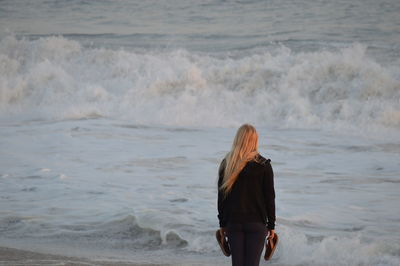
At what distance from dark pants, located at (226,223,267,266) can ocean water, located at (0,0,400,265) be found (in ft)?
7.68

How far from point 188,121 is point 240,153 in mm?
12416

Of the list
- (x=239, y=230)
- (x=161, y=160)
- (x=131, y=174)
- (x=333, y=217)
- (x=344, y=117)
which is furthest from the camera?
(x=344, y=117)

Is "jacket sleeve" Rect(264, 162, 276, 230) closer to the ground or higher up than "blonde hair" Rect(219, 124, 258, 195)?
closer to the ground

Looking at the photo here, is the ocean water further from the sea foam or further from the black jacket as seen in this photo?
the black jacket

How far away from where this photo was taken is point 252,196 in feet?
15.1

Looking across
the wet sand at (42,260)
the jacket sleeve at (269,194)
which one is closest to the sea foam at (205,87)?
the wet sand at (42,260)

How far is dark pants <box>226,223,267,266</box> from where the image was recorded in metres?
4.57

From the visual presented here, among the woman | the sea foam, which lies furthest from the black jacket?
the sea foam

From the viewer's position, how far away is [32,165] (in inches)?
464

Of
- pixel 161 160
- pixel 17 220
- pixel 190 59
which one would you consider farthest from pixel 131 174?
pixel 190 59

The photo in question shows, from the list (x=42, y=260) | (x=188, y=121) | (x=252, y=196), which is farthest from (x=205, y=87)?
(x=252, y=196)

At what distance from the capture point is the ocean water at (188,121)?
26.1 feet

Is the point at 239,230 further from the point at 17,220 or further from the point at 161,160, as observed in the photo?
the point at 161,160

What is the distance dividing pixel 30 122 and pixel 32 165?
6.08 meters
